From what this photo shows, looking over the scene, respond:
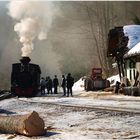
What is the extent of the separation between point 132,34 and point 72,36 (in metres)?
49.1

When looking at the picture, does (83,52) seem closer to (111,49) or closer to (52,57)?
(52,57)

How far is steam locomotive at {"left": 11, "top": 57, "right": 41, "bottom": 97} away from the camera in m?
31.2

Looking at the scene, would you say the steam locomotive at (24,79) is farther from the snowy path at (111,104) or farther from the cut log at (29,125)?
the cut log at (29,125)

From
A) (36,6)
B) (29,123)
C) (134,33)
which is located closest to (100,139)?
(29,123)

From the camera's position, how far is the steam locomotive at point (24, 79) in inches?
1227

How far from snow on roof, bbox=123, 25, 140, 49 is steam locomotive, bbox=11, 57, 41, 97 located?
784 cm

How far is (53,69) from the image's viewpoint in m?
78.6

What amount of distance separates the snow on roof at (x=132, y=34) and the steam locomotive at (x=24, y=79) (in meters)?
7.84

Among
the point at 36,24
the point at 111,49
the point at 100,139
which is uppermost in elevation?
the point at 36,24

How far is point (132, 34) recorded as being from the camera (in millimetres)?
32312

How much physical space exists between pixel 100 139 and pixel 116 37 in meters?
26.3

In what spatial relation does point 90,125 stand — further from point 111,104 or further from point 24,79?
point 24,79

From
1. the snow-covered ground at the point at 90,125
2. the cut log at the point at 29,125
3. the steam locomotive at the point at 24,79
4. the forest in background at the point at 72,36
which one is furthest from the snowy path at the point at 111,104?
the forest in background at the point at 72,36

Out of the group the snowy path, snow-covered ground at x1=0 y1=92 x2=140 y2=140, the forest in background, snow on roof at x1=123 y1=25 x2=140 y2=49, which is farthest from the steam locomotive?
the forest in background
